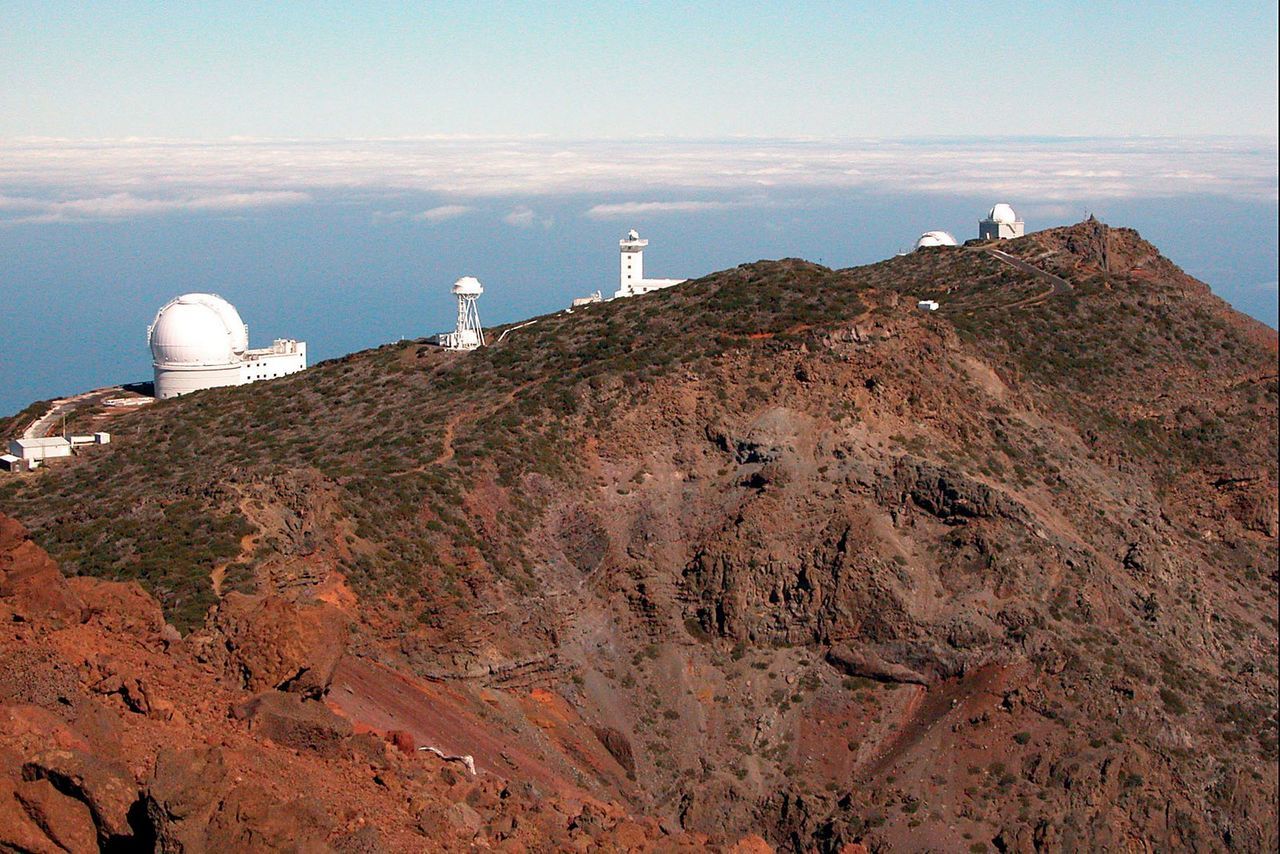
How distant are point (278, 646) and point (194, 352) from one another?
135 ft

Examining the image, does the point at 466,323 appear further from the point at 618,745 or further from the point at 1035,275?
the point at 618,745

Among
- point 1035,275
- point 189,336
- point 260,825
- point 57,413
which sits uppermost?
point 260,825

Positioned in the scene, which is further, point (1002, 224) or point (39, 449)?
point (1002, 224)

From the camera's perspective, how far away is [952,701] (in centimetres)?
3416

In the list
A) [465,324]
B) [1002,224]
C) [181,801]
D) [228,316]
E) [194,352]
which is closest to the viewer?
[181,801]

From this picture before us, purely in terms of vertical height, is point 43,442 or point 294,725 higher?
point 294,725

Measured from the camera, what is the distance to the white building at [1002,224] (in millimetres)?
76875

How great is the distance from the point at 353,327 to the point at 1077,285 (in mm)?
139689

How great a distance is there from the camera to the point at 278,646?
63.6 ft

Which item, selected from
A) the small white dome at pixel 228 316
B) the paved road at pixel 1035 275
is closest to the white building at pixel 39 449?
the small white dome at pixel 228 316

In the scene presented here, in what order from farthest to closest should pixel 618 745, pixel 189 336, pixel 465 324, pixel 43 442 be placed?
1. pixel 189 336
2. pixel 465 324
3. pixel 43 442
4. pixel 618 745

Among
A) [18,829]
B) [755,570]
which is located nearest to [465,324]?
[755,570]

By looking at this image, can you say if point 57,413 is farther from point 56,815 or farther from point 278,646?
point 56,815

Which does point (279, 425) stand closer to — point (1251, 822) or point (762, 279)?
point (762, 279)
